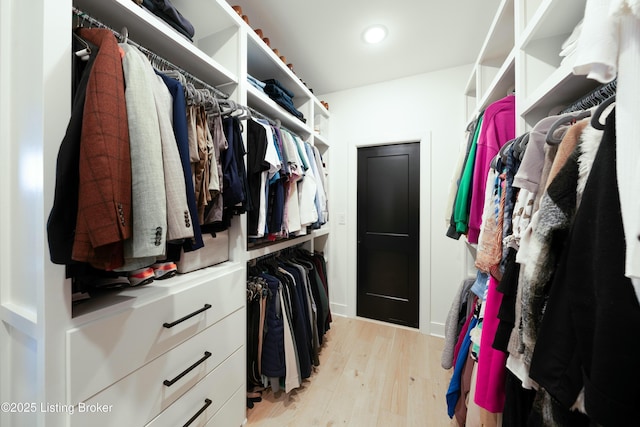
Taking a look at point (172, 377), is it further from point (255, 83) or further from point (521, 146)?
point (255, 83)

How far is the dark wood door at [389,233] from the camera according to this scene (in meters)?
2.29

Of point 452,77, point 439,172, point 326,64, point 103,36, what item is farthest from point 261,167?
point 452,77

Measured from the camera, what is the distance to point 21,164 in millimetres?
671

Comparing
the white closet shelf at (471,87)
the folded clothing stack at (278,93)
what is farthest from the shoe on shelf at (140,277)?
the white closet shelf at (471,87)

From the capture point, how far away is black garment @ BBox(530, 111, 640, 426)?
32cm

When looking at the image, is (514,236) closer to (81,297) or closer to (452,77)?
(81,297)

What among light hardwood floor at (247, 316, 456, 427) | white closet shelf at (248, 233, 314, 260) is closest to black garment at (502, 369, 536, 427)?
light hardwood floor at (247, 316, 456, 427)

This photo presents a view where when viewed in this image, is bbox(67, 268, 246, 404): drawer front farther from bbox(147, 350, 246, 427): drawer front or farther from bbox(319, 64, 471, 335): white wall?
bbox(319, 64, 471, 335): white wall

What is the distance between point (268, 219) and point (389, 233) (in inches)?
57.4

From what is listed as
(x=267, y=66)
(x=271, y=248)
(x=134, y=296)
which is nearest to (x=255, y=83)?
(x=267, y=66)

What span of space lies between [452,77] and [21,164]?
2801 mm

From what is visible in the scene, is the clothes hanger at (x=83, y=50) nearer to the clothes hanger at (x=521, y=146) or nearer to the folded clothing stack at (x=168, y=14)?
the folded clothing stack at (x=168, y=14)

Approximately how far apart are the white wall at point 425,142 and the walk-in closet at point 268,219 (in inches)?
8.4

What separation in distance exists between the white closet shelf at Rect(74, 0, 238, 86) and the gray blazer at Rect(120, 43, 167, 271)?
1.23 feet
